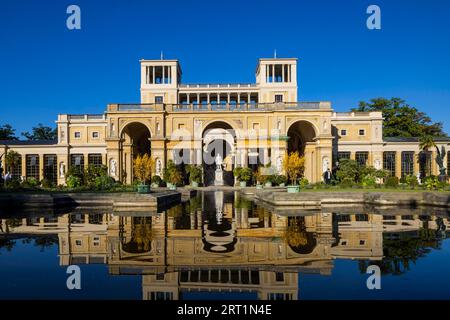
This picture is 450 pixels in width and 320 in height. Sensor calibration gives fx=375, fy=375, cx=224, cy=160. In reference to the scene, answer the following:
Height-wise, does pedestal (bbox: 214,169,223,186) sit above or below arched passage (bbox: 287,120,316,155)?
below

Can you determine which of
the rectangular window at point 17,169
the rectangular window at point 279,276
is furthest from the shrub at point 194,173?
the rectangular window at point 279,276

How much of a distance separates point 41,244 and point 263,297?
6.46 metres

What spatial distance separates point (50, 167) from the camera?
4809 cm

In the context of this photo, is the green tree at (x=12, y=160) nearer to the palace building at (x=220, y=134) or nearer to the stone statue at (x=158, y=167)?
the palace building at (x=220, y=134)

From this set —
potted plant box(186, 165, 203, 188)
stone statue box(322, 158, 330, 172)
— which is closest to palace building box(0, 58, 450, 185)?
stone statue box(322, 158, 330, 172)

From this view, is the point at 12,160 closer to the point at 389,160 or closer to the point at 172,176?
the point at 172,176

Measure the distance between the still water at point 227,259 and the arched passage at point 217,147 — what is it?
32636mm

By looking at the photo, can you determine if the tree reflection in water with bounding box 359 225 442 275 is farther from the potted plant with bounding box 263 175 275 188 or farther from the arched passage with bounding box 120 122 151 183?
the arched passage with bounding box 120 122 151 183

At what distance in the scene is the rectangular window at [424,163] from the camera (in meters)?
46.3

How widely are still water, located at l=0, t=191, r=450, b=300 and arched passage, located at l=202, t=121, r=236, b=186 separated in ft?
107

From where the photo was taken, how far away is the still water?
219 inches

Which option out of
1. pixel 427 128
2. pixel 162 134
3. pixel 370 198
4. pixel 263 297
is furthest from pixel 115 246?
pixel 427 128

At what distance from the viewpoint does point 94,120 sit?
47844 mm

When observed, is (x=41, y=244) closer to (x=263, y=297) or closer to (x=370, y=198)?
(x=263, y=297)
